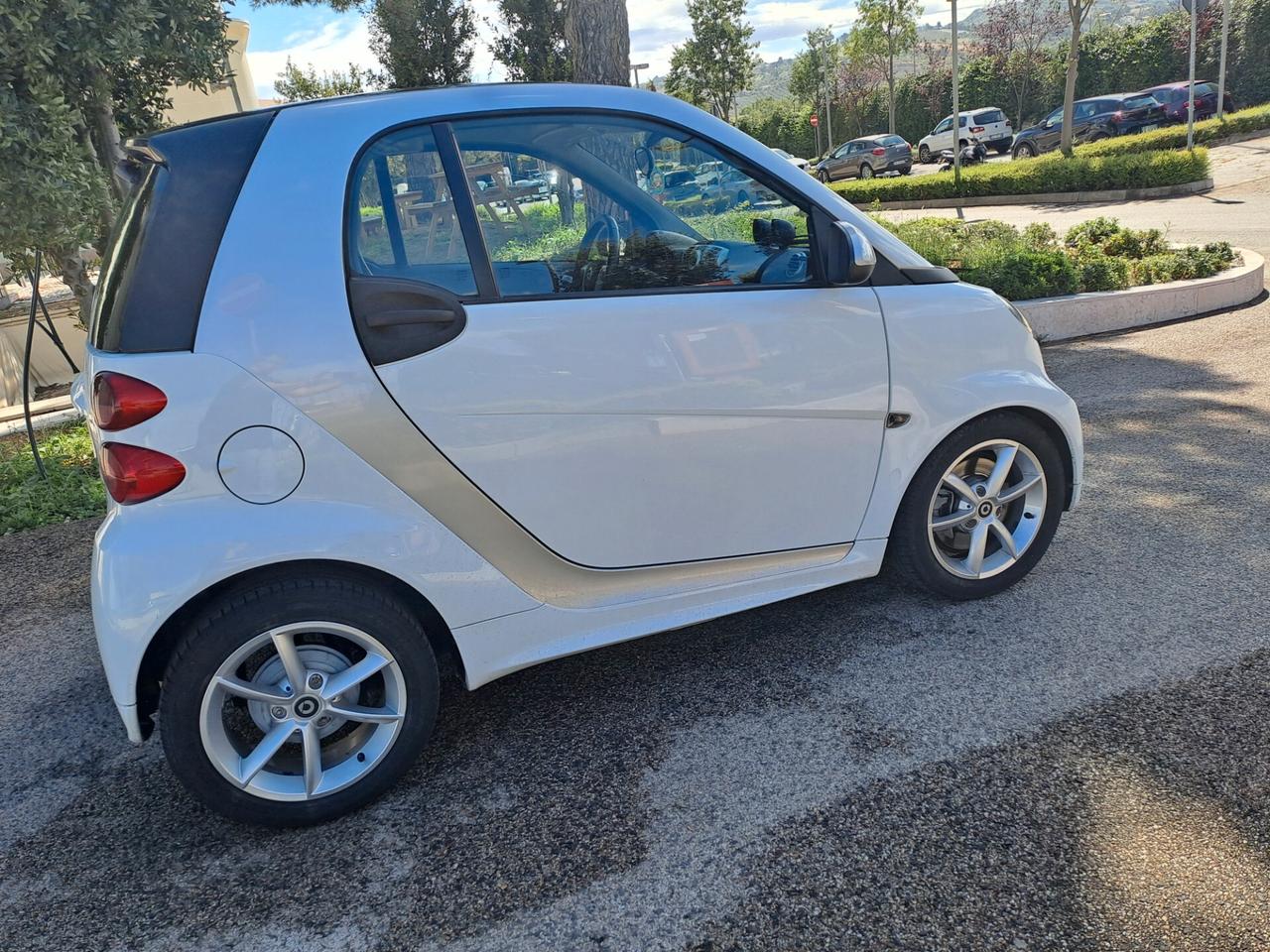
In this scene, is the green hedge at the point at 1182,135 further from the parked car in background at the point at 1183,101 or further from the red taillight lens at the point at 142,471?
the red taillight lens at the point at 142,471

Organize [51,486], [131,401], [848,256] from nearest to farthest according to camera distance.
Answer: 1. [131,401]
2. [848,256]
3. [51,486]

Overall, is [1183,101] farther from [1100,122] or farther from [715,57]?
[715,57]

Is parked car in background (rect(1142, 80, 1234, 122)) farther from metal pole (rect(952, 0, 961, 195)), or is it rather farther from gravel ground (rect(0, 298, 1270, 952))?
gravel ground (rect(0, 298, 1270, 952))

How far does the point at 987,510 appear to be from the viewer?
329cm

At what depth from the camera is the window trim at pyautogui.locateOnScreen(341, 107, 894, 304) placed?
2.48 metres

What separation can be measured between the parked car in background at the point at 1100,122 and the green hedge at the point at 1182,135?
2.18 m

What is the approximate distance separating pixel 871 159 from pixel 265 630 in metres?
31.0

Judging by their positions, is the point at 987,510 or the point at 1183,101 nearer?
the point at 987,510

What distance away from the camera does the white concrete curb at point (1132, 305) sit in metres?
7.36

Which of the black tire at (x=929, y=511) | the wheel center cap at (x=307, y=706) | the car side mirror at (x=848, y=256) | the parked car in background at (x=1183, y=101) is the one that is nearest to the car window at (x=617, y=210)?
the car side mirror at (x=848, y=256)

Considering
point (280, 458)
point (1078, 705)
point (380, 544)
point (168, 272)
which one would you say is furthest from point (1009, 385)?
point (168, 272)

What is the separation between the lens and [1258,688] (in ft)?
8.87

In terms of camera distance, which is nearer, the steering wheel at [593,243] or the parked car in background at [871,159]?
the steering wheel at [593,243]

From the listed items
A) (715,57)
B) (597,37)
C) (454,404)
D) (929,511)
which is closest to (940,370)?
(929,511)
